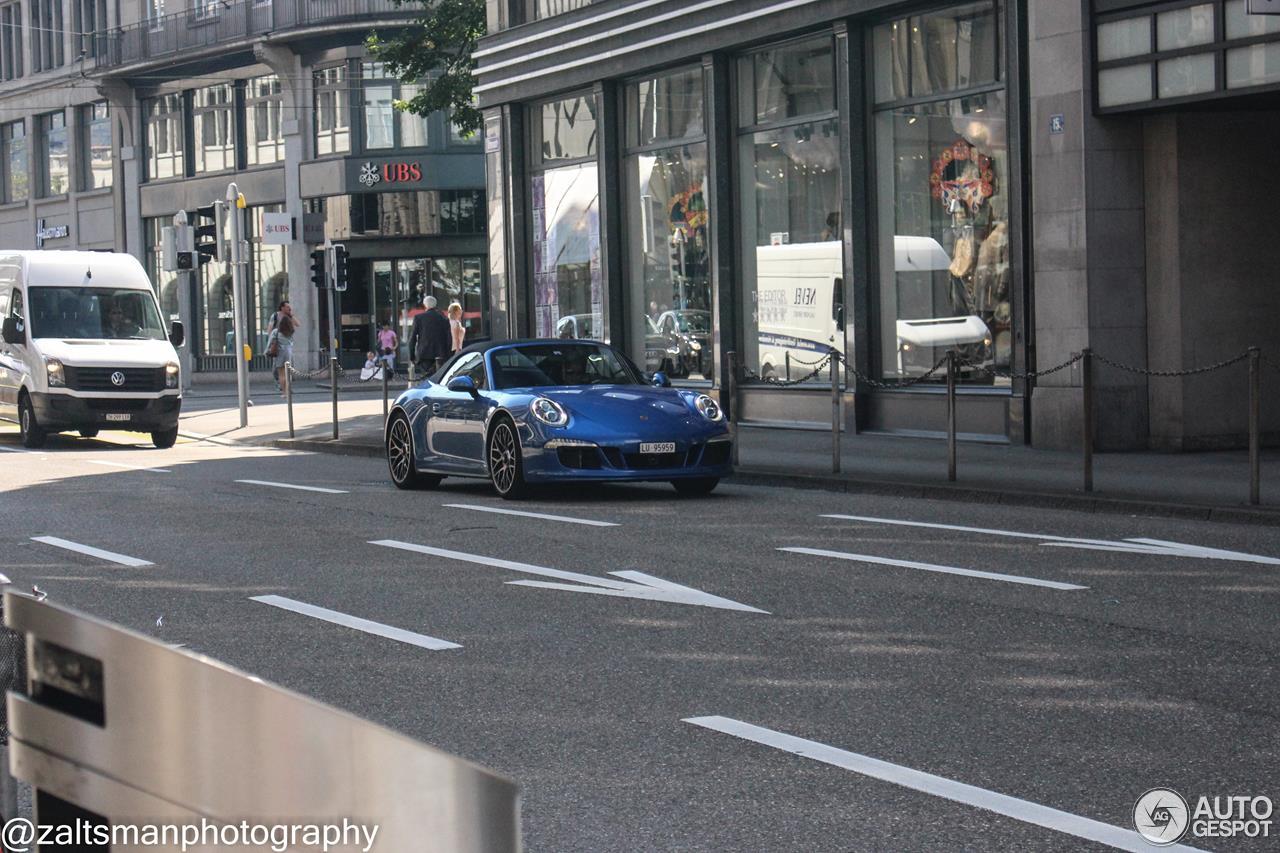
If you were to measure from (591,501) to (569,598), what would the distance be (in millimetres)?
5553

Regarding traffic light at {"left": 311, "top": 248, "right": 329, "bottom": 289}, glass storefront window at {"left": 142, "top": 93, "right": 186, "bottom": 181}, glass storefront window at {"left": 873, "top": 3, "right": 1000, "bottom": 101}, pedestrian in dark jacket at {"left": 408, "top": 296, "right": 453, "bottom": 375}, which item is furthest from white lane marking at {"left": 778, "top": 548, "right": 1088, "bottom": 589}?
glass storefront window at {"left": 142, "top": 93, "right": 186, "bottom": 181}

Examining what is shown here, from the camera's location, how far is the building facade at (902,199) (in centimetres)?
1730

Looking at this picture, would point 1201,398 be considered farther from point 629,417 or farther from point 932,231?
point 629,417

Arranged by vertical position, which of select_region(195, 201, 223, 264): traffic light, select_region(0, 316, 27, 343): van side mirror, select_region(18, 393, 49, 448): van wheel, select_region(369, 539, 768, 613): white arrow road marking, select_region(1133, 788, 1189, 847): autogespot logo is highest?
select_region(195, 201, 223, 264): traffic light

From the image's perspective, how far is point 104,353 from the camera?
24.2 metres

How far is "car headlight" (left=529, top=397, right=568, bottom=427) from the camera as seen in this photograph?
14.2m

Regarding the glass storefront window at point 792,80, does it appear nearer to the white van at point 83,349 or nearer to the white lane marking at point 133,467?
the white van at point 83,349

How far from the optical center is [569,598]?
8969 millimetres

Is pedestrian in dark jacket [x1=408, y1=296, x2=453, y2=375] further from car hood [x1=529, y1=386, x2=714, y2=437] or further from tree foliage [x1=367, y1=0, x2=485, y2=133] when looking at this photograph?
car hood [x1=529, y1=386, x2=714, y2=437]

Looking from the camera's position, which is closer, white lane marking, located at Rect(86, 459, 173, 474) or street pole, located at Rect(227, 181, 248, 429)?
white lane marking, located at Rect(86, 459, 173, 474)

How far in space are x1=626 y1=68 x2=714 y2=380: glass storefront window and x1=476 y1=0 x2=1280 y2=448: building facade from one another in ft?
0.15

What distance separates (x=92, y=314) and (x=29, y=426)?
186 cm

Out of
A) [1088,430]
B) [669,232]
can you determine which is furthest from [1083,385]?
[669,232]

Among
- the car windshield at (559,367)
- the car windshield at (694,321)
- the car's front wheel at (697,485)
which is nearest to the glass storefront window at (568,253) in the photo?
the car windshield at (694,321)
